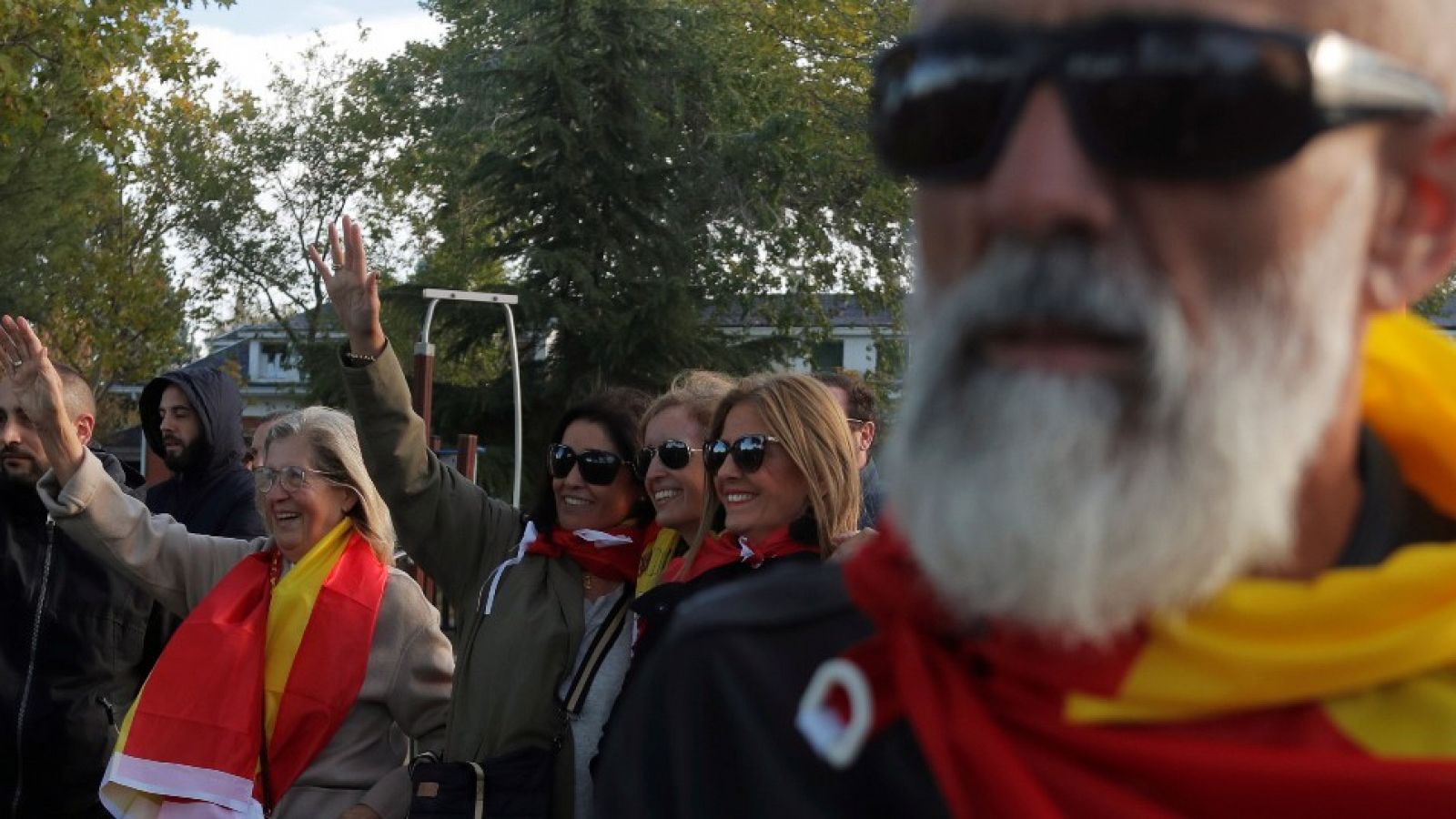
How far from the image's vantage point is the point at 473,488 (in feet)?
16.4

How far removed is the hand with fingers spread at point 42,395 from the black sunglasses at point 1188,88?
465 centimetres

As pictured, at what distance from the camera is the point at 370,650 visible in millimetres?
5031

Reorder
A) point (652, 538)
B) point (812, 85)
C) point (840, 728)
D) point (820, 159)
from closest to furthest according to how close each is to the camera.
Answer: point (840, 728), point (652, 538), point (820, 159), point (812, 85)

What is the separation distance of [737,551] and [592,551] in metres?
0.56

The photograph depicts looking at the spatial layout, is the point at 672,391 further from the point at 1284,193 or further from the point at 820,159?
the point at 820,159

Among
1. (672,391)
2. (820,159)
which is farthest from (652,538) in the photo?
(820,159)

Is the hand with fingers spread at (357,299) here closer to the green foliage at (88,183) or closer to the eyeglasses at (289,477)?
the eyeglasses at (289,477)

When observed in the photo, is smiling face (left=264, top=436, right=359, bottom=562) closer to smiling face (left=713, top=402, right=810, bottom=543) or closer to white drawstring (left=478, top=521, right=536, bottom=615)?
white drawstring (left=478, top=521, right=536, bottom=615)

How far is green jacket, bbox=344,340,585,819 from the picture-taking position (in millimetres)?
4371

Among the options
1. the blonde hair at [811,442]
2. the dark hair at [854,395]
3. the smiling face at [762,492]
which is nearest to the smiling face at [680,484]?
the blonde hair at [811,442]

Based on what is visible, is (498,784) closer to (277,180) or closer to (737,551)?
(737,551)

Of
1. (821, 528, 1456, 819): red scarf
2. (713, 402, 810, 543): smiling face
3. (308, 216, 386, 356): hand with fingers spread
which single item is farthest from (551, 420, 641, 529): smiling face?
(821, 528, 1456, 819): red scarf

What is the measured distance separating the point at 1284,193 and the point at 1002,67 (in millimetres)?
238

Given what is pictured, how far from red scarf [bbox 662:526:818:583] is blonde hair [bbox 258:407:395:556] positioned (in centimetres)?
142
